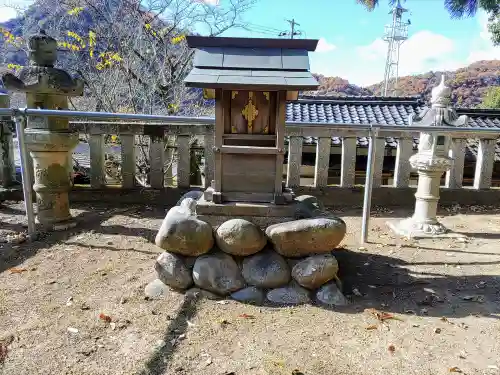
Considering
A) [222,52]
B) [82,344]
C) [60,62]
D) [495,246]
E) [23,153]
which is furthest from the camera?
[60,62]

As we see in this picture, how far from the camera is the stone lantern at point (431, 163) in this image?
180 inches

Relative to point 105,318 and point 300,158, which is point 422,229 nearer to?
point 300,158

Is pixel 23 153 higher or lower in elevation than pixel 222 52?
lower

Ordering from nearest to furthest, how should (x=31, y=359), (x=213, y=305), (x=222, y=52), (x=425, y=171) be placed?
(x=31, y=359)
(x=213, y=305)
(x=222, y=52)
(x=425, y=171)

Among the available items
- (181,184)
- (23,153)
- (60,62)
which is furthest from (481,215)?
(60,62)

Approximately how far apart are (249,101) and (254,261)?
1.38 m

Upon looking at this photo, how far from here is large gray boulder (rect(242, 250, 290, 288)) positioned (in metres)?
2.99

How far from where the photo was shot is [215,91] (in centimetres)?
303

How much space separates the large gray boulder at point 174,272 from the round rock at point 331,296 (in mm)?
1096

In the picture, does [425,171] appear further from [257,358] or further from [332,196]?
[257,358]

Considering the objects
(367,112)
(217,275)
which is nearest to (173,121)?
(217,275)

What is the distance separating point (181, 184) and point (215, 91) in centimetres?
295

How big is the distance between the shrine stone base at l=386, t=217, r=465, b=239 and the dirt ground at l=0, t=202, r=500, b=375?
505 millimetres

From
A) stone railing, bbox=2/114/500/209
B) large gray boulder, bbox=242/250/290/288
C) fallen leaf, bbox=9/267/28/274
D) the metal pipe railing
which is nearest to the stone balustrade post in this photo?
stone railing, bbox=2/114/500/209
